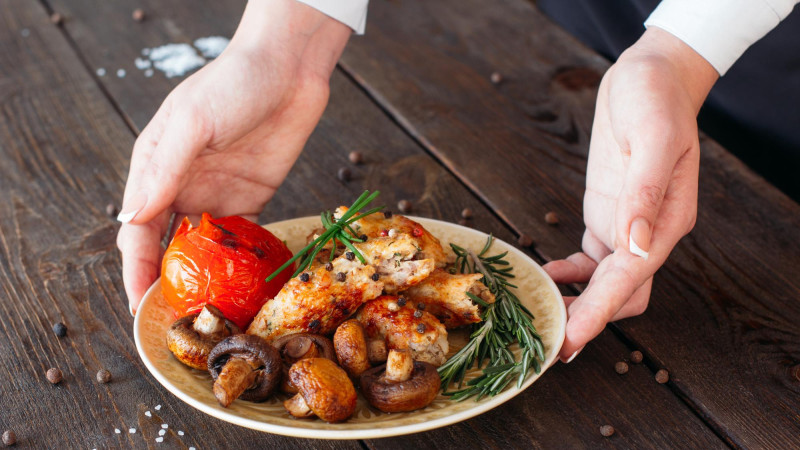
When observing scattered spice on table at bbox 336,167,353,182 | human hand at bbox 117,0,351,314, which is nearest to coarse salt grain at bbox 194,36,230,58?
human hand at bbox 117,0,351,314

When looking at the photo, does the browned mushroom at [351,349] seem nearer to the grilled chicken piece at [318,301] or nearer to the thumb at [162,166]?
the grilled chicken piece at [318,301]

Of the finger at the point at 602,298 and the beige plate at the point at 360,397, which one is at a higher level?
the finger at the point at 602,298

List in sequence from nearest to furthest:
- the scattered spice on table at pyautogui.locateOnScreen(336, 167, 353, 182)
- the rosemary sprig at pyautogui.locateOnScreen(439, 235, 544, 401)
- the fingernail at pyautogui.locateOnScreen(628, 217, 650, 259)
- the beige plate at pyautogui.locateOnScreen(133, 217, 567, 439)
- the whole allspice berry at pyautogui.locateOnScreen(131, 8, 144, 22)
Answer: the beige plate at pyautogui.locateOnScreen(133, 217, 567, 439), the rosemary sprig at pyautogui.locateOnScreen(439, 235, 544, 401), the fingernail at pyautogui.locateOnScreen(628, 217, 650, 259), the scattered spice on table at pyautogui.locateOnScreen(336, 167, 353, 182), the whole allspice berry at pyautogui.locateOnScreen(131, 8, 144, 22)

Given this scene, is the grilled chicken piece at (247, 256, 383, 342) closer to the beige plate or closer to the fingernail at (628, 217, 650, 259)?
the beige plate

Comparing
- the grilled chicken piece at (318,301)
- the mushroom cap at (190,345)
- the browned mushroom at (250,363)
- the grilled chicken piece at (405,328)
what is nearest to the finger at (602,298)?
the grilled chicken piece at (405,328)

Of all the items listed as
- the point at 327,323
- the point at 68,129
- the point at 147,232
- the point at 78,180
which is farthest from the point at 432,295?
the point at 68,129

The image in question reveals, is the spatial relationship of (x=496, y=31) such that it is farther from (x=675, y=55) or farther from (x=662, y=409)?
(x=662, y=409)

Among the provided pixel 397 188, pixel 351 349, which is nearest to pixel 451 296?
pixel 351 349
